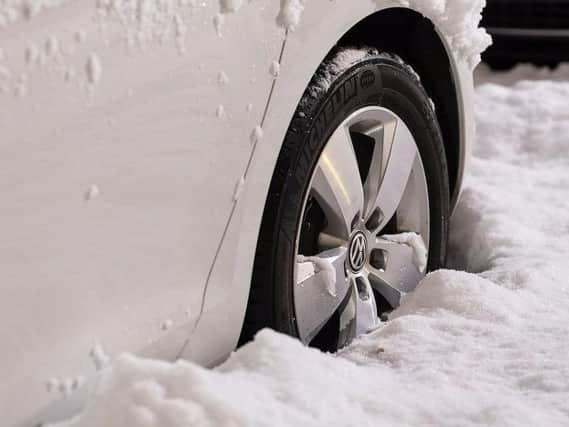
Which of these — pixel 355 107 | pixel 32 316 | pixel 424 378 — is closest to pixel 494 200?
pixel 355 107

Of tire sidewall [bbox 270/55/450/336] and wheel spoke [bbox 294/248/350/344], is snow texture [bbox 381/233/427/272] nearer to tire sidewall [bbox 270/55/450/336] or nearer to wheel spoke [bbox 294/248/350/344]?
tire sidewall [bbox 270/55/450/336]

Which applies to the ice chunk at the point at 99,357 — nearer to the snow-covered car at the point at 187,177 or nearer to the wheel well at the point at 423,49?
the snow-covered car at the point at 187,177

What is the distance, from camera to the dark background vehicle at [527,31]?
5.11 meters

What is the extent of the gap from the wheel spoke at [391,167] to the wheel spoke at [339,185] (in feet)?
0.33

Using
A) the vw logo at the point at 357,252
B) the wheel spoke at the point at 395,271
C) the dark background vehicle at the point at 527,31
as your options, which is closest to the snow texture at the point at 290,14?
the vw logo at the point at 357,252

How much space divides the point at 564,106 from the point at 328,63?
2.79 meters

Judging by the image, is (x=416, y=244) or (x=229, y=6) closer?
(x=229, y=6)

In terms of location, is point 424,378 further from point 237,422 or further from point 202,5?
point 202,5

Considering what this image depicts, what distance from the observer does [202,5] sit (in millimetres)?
1390

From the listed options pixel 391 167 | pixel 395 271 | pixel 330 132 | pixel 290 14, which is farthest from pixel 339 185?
pixel 290 14

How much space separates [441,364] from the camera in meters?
1.76

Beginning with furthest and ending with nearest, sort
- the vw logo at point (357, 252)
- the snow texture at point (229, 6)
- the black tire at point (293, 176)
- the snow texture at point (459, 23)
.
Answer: the snow texture at point (459, 23) → the vw logo at point (357, 252) → the black tire at point (293, 176) → the snow texture at point (229, 6)

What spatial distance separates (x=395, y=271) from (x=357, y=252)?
195mm

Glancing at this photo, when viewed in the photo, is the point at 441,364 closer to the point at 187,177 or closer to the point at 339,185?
the point at 339,185
